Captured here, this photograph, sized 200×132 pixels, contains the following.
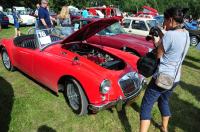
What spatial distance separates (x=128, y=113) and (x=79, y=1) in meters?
36.9

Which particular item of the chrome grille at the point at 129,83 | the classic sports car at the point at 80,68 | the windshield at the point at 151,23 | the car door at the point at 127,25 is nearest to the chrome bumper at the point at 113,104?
the classic sports car at the point at 80,68

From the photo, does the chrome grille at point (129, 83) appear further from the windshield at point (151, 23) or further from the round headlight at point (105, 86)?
the windshield at point (151, 23)

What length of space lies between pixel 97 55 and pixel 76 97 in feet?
4.30

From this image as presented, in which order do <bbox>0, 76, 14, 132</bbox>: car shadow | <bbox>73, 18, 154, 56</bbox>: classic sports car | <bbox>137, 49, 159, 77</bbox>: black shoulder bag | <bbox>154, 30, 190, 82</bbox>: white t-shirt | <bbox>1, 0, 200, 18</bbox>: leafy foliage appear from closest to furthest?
1. <bbox>154, 30, 190, 82</bbox>: white t-shirt
2. <bbox>137, 49, 159, 77</bbox>: black shoulder bag
3. <bbox>0, 76, 14, 132</bbox>: car shadow
4. <bbox>73, 18, 154, 56</bbox>: classic sports car
5. <bbox>1, 0, 200, 18</bbox>: leafy foliage

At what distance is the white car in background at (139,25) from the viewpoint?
11.2 metres

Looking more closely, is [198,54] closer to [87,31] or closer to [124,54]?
[124,54]

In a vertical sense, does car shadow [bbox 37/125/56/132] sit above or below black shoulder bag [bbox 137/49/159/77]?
below

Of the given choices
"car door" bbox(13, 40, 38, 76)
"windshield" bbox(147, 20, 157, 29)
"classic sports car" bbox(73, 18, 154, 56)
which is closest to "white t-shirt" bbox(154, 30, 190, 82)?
"car door" bbox(13, 40, 38, 76)

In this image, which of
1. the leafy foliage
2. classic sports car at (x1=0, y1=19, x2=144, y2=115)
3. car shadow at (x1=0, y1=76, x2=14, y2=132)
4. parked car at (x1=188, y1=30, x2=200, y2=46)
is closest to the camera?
classic sports car at (x1=0, y1=19, x2=144, y2=115)

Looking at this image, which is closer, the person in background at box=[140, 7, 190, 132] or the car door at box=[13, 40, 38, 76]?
the person in background at box=[140, 7, 190, 132]

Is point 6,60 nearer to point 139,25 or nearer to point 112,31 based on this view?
point 112,31

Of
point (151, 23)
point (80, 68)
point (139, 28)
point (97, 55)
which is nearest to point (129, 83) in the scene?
point (80, 68)

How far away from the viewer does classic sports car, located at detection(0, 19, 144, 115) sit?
161 inches

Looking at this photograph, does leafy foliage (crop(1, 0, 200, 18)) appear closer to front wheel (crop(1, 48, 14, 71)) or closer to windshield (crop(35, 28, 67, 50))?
front wheel (crop(1, 48, 14, 71))
